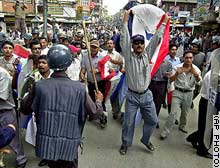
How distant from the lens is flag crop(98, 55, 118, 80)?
5.43m

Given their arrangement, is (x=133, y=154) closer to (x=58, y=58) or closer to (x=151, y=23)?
(x=151, y=23)

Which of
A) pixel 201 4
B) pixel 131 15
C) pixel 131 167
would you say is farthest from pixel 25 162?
pixel 201 4

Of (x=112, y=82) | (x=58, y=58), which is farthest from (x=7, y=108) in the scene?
(x=112, y=82)

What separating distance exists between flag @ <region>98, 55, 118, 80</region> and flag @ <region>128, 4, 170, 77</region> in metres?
1.01

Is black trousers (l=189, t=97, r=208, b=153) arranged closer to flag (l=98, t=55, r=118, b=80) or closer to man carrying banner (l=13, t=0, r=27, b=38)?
flag (l=98, t=55, r=118, b=80)

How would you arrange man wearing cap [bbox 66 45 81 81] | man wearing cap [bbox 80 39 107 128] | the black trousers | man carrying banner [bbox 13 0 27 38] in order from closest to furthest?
the black trousers < man wearing cap [bbox 66 45 81 81] < man wearing cap [bbox 80 39 107 128] < man carrying banner [bbox 13 0 27 38]

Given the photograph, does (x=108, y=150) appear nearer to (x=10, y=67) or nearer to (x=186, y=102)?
(x=186, y=102)

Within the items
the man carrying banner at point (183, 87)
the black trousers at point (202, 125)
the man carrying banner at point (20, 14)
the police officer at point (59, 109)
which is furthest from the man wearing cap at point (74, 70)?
the man carrying banner at point (20, 14)

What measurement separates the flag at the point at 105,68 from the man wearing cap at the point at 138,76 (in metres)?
1.35

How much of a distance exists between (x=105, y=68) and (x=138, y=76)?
1.54m

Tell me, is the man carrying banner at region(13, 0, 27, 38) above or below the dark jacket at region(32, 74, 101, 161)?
above

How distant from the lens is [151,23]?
14.8ft

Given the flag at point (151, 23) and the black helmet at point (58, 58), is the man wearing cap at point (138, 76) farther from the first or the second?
the black helmet at point (58, 58)

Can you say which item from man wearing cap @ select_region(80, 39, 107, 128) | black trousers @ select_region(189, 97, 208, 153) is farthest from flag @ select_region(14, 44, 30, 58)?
black trousers @ select_region(189, 97, 208, 153)
